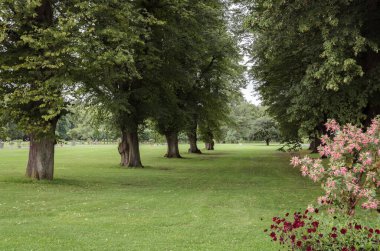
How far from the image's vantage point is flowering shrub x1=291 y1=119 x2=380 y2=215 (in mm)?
7297

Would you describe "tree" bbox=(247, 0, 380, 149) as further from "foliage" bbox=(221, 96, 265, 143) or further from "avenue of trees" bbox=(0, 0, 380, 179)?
"foliage" bbox=(221, 96, 265, 143)

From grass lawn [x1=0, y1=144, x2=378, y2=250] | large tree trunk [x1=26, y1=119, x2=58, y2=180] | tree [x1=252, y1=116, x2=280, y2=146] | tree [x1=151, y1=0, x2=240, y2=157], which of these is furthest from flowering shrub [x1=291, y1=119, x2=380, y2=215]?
tree [x1=252, y1=116, x2=280, y2=146]

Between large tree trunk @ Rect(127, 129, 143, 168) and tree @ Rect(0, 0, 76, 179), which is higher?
tree @ Rect(0, 0, 76, 179)

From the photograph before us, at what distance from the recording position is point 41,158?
19047 millimetres

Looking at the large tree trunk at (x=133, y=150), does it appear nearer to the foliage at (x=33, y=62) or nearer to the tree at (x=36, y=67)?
the tree at (x=36, y=67)

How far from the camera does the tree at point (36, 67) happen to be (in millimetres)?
15945

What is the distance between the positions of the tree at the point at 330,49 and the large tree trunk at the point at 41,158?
992 cm

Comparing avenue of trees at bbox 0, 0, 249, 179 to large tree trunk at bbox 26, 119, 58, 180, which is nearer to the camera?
avenue of trees at bbox 0, 0, 249, 179

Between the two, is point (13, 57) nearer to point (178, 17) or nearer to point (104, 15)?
point (104, 15)

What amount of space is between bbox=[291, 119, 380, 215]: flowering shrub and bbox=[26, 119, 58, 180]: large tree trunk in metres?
13.5

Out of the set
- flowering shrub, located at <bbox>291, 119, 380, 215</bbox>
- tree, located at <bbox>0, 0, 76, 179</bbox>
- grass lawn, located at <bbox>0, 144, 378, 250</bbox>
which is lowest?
grass lawn, located at <bbox>0, 144, 378, 250</bbox>

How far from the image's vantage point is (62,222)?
1053 cm

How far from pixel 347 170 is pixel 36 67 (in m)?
12.8

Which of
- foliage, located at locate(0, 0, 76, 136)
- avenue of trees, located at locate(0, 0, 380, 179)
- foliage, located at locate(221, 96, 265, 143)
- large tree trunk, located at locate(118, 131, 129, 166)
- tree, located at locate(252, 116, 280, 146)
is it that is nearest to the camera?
avenue of trees, located at locate(0, 0, 380, 179)
